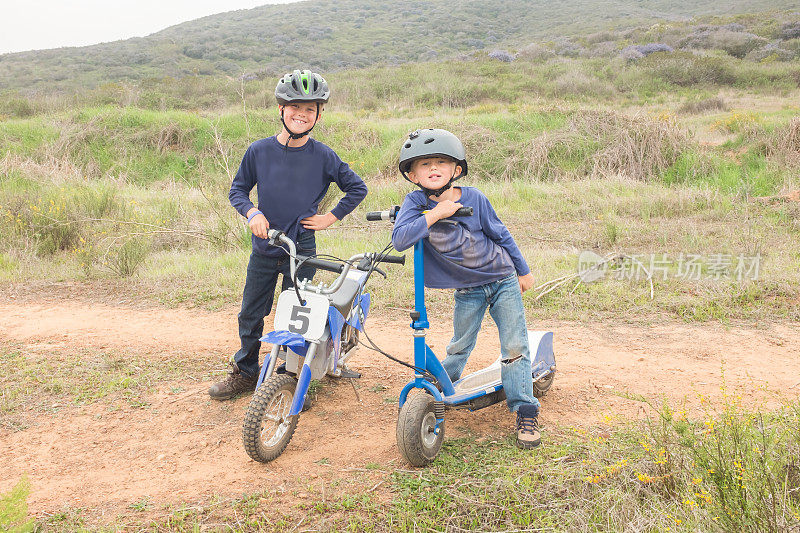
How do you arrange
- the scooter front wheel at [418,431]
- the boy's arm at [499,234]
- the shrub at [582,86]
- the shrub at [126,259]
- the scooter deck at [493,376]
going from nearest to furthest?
the scooter front wheel at [418,431] → the boy's arm at [499,234] → the scooter deck at [493,376] → the shrub at [126,259] → the shrub at [582,86]

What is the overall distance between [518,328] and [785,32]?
3357 centimetres

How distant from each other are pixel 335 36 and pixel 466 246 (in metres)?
47.5

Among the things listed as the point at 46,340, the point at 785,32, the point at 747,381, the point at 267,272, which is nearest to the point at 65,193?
the point at 46,340

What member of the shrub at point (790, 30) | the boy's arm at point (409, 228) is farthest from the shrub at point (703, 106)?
the boy's arm at point (409, 228)

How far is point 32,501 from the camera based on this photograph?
131 inches

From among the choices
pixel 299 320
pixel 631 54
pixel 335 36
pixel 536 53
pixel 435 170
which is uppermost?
pixel 335 36

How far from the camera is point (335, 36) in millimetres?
47438

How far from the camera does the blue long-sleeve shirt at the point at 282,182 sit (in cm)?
422

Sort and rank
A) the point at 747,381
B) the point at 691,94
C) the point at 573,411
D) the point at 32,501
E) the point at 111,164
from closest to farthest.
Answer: the point at 32,501, the point at 573,411, the point at 747,381, the point at 111,164, the point at 691,94

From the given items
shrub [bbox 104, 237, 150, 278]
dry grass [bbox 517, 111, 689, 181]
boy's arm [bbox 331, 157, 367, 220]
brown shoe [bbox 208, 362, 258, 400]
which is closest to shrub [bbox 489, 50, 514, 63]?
dry grass [bbox 517, 111, 689, 181]

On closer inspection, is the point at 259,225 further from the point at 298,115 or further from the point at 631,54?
the point at 631,54

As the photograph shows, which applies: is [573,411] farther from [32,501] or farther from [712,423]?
[32,501]

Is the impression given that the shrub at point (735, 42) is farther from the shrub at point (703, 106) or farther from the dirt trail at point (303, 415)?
the dirt trail at point (303, 415)

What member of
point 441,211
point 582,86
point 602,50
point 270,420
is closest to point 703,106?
point 582,86
